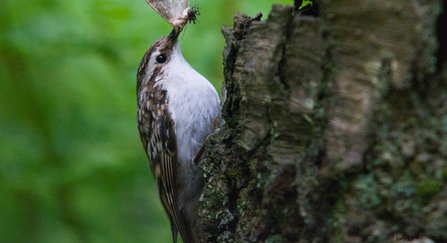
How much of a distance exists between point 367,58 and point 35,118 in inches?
Result: 106

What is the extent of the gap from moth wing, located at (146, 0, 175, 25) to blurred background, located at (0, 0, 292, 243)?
0.14 metres

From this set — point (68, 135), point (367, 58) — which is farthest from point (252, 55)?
point (68, 135)

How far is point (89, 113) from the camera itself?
9.30 feet

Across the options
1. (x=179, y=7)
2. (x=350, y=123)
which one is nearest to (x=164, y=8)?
(x=179, y=7)

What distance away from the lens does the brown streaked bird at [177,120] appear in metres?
2.80

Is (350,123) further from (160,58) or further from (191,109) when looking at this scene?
(160,58)

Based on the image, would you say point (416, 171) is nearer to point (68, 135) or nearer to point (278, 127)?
point (278, 127)

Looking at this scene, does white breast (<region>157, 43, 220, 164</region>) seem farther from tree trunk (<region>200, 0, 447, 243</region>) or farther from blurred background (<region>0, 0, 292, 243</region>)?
tree trunk (<region>200, 0, 447, 243</region>)

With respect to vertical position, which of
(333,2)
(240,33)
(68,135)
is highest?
(68,135)

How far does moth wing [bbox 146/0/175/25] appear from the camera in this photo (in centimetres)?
263

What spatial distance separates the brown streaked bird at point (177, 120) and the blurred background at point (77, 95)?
0.44 feet

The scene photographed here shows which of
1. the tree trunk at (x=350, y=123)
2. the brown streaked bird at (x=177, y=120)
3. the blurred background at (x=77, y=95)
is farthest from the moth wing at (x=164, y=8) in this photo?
the tree trunk at (x=350, y=123)

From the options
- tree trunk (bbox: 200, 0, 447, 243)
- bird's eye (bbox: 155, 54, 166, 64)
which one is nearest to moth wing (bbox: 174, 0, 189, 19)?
bird's eye (bbox: 155, 54, 166, 64)

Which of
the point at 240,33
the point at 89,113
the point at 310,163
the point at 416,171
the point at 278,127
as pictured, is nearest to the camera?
the point at 416,171
